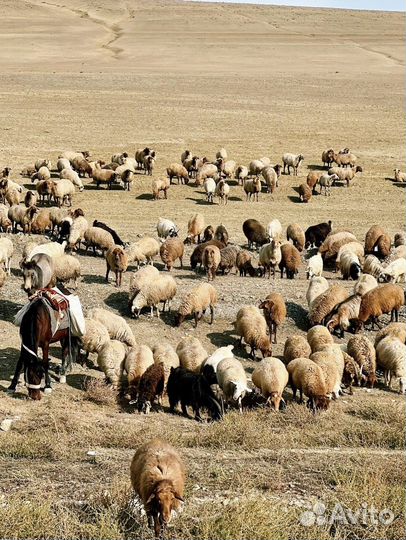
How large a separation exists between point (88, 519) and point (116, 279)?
9481 mm

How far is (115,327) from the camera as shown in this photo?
12641 mm

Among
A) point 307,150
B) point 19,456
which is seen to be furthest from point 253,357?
point 307,150

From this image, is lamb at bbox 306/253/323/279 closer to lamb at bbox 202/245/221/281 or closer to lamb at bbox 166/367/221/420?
lamb at bbox 202/245/221/281

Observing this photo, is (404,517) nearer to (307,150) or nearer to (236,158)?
(236,158)

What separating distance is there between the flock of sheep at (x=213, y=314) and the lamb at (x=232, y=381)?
0.06 ft

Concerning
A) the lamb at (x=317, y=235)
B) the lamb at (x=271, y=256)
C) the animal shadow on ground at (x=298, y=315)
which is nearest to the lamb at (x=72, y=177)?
the lamb at (x=317, y=235)

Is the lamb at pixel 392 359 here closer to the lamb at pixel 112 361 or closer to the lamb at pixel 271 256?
the lamb at pixel 112 361

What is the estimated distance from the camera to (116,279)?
15969 mm

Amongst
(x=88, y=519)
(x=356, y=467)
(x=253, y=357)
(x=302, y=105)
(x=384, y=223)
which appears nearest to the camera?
(x=88, y=519)

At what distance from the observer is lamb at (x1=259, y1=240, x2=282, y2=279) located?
55.7 ft

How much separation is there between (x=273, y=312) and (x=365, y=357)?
210 centimetres

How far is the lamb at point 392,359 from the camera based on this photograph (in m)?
12.2

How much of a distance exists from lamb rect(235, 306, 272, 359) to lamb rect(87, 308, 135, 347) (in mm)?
1981

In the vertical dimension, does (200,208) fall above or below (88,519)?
below
